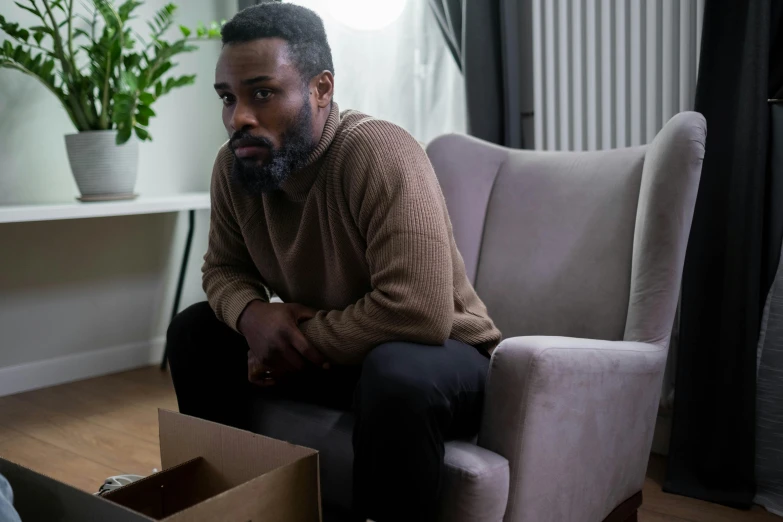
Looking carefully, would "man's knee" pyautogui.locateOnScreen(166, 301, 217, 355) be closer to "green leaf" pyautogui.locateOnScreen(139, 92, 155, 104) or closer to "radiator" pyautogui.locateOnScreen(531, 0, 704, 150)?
"radiator" pyautogui.locateOnScreen(531, 0, 704, 150)

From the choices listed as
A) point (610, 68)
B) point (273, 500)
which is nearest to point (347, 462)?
point (273, 500)

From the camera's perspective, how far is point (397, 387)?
3.71 feet

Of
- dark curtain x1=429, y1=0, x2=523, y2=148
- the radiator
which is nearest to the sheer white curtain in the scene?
dark curtain x1=429, y1=0, x2=523, y2=148

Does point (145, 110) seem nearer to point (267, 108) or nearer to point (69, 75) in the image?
point (69, 75)

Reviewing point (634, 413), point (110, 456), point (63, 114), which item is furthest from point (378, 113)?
point (634, 413)

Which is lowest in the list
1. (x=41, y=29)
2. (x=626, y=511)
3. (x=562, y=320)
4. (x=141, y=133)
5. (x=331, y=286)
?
(x=626, y=511)

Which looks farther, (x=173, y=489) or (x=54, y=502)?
(x=173, y=489)

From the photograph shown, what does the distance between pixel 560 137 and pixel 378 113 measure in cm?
87

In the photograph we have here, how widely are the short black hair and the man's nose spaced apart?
0.34 feet

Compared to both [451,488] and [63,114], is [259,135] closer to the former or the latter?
[451,488]

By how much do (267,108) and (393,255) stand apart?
33 cm

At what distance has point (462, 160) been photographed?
70.6 inches

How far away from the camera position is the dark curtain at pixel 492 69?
2.20 meters

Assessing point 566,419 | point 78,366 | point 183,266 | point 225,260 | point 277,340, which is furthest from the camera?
point 183,266
